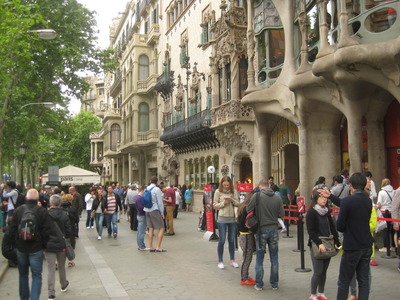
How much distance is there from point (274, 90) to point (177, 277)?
10673 millimetres

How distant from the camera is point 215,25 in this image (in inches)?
947

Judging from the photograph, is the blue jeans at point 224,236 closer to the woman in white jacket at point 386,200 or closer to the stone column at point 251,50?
the woman in white jacket at point 386,200

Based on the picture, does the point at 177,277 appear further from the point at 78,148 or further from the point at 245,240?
the point at 78,148

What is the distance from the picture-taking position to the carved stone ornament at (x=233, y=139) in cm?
2180

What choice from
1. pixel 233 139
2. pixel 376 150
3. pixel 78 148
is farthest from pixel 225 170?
pixel 78 148

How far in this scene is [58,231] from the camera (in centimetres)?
759

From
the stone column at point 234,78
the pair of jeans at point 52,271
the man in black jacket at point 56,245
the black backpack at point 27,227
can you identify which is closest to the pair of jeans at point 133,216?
the stone column at point 234,78

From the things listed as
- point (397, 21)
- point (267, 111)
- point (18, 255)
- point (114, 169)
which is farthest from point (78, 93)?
point (114, 169)

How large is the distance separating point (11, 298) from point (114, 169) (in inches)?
2077

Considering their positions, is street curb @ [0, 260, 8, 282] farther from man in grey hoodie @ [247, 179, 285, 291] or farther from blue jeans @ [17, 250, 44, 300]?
man in grey hoodie @ [247, 179, 285, 291]

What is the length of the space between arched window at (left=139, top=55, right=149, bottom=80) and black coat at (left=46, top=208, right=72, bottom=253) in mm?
33704

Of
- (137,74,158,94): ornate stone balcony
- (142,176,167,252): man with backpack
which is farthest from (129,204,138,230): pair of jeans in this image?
(137,74,158,94): ornate stone balcony

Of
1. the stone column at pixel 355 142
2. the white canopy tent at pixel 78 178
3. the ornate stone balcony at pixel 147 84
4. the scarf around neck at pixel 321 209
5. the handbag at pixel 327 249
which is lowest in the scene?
the handbag at pixel 327 249

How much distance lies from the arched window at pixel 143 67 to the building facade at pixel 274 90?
4.70 ft
